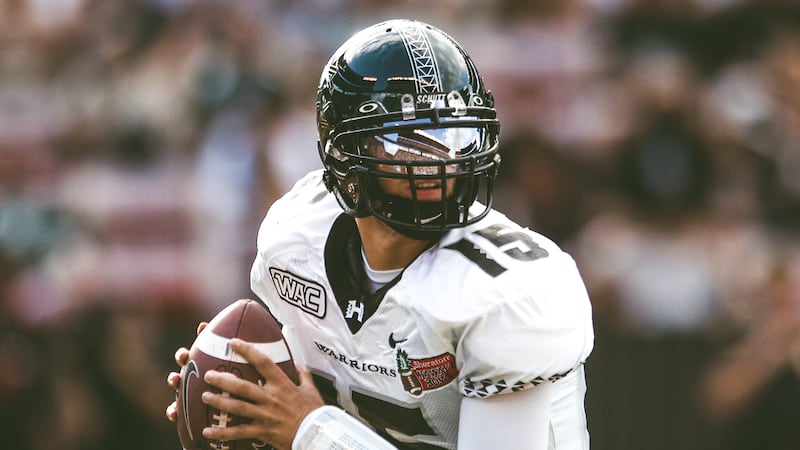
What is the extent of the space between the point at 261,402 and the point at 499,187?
8.91 ft

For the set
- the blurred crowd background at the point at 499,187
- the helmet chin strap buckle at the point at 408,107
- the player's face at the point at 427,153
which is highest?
the helmet chin strap buckle at the point at 408,107

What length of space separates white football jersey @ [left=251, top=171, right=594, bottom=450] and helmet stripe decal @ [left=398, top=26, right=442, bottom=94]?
12.7 inches

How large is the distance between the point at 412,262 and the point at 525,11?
130 inches

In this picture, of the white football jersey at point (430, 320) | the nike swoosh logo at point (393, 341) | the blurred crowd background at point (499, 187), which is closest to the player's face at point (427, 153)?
the white football jersey at point (430, 320)

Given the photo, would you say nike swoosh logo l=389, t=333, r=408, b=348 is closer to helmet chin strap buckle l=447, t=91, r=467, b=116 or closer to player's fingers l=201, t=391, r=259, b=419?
player's fingers l=201, t=391, r=259, b=419

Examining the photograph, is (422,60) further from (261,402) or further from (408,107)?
(261,402)

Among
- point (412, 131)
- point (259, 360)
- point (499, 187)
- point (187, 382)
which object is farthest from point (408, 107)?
point (499, 187)

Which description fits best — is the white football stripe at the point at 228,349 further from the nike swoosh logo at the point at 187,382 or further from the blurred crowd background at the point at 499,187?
the blurred crowd background at the point at 499,187

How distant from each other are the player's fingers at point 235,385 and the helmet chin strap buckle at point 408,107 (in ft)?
2.09

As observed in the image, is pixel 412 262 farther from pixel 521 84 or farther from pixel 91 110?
pixel 91 110

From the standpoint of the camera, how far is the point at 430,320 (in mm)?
2221

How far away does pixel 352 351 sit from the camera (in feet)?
7.97

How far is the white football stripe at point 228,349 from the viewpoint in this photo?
2.35m

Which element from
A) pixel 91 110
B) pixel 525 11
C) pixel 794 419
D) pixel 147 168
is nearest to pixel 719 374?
pixel 794 419
